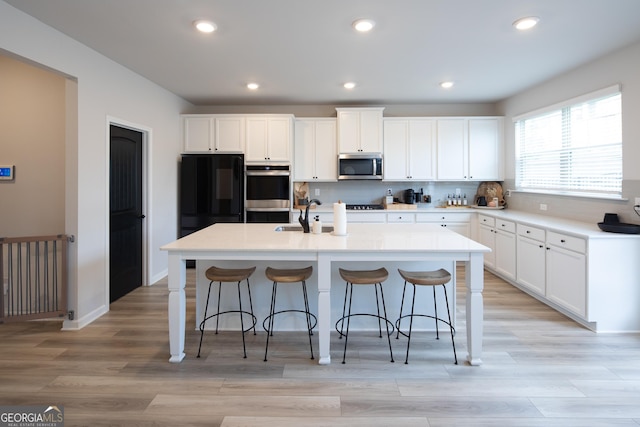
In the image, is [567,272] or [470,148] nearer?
[567,272]

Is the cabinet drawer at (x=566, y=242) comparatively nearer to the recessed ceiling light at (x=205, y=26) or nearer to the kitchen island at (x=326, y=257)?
the kitchen island at (x=326, y=257)

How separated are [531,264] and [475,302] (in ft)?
6.54

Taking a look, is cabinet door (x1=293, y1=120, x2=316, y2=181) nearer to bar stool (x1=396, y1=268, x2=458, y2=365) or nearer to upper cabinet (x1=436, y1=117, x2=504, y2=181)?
upper cabinet (x1=436, y1=117, x2=504, y2=181)

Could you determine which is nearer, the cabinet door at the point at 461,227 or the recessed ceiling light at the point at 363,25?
the recessed ceiling light at the point at 363,25

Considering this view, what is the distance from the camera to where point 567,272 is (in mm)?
3543

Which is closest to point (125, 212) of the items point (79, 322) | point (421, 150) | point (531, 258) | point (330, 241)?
point (79, 322)

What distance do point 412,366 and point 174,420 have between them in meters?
1.56

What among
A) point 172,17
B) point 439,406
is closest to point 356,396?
point 439,406

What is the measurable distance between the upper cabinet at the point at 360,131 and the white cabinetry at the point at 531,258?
7.87 feet

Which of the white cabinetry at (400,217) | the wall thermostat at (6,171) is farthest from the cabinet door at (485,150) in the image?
the wall thermostat at (6,171)

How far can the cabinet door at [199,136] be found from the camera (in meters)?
5.70

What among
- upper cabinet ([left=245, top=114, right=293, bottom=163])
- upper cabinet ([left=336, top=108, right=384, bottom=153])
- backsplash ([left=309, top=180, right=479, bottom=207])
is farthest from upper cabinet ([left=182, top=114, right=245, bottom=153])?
upper cabinet ([left=336, top=108, right=384, bottom=153])

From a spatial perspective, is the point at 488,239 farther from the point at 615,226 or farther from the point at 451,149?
the point at 615,226

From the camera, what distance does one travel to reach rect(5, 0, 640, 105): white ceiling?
276 cm
